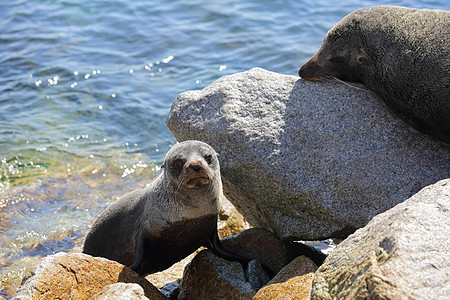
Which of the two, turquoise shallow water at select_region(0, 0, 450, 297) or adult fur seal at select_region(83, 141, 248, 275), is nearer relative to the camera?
adult fur seal at select_region(83, 141, 248, 275)

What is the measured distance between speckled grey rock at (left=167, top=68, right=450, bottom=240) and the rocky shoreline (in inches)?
0.4

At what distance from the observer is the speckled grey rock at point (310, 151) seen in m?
5.79

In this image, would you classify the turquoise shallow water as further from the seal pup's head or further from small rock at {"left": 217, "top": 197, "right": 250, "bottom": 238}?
the seal pup's head

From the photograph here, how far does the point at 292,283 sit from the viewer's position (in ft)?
16.5

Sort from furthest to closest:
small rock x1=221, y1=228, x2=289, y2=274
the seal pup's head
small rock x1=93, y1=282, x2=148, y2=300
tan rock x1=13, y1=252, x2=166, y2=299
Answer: small rock x1=221, y1=228, x2=289, y2=274 → the seal pup's head → tan rock x1=13, y1=252, x2=166, y2=299 → small rock x1=93, y1=282, x2=148, y2=300

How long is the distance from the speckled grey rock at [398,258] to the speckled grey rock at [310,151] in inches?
62.9

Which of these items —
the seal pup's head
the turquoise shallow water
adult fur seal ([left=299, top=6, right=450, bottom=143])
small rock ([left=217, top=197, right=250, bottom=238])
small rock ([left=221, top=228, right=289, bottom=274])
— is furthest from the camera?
the turquoise shallow water

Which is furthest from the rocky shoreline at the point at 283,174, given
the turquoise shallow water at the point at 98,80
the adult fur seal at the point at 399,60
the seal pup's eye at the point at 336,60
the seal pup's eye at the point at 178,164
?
the turquoise shallow water at the point at 98,80

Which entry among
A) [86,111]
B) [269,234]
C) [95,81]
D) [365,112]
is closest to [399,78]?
[365,112]

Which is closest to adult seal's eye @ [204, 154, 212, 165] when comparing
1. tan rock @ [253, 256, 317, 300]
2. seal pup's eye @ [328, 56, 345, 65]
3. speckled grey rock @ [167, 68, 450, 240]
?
speckled grey rock @ [167, 68, 450, 240]

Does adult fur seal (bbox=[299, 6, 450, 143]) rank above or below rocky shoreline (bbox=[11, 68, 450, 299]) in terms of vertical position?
above

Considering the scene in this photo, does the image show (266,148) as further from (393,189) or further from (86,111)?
(86,111)

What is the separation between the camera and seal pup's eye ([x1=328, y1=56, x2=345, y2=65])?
6.79 metres

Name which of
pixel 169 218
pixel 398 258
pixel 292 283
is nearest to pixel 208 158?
pixel 169 218
